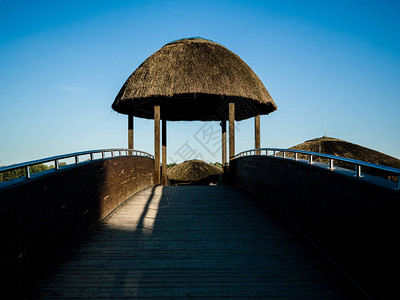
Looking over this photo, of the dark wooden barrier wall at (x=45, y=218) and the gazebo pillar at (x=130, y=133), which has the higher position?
the gazebo pillar at (x=130, y=133)

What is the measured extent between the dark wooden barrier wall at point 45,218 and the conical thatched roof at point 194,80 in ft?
19.7

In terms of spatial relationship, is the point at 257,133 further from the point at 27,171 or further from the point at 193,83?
the point at 27,171

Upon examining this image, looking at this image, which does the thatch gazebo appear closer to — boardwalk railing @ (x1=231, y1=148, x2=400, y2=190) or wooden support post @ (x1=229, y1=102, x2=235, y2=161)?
wooden support post @ (x1=229, y1=102, x2=235, y2=161)

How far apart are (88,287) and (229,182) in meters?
10.6

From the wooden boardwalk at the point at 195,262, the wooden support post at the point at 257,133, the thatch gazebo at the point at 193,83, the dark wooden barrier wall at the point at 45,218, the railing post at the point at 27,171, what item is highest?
→ the thatch gazebo at the point at 193,83

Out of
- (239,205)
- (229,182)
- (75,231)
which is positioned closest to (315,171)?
(239,205)

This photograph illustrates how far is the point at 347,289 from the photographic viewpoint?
13.9 feet

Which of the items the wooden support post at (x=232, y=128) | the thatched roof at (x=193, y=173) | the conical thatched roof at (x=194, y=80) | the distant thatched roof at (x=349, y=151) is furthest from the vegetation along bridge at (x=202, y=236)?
the thatched roof at (x=193, y=173)

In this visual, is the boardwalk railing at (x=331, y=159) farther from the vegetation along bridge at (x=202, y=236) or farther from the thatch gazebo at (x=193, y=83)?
the thatch gazebo at (x=193, y=83)

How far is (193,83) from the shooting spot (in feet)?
43.7

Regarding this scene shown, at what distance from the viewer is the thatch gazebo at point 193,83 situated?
13.3 m

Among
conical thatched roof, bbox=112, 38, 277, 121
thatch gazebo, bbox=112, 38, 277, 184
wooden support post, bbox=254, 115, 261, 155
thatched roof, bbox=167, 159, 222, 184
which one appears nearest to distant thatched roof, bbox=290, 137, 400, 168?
thatch gazebo, bbox=112, 38, 277, 184

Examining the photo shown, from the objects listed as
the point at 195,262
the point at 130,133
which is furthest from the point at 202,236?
the point at 130,133

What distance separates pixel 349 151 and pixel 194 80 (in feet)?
36.2
